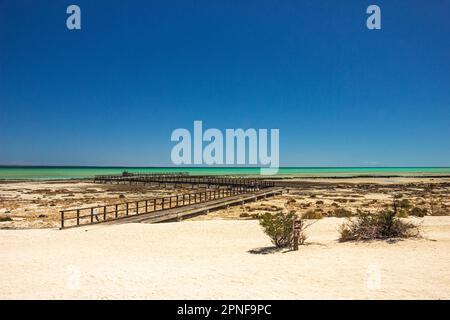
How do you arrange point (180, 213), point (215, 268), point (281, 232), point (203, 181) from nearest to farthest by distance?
1. point (215, 268)
2. point (281, 232)
3. point (180, 213)
4. point (203, 181)

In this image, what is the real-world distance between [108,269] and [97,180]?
7792 cm

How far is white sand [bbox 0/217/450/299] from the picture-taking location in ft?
25.0

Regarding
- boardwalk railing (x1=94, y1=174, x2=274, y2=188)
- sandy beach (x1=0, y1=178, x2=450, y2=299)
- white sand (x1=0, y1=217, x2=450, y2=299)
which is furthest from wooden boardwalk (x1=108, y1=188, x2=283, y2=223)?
boardwalk railing (x1=94, y1=174, x2=274, y2=188)

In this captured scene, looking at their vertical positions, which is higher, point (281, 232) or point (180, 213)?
point (281, 232)

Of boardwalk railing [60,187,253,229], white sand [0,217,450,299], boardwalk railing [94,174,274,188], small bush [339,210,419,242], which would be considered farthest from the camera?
boardwalk railing [94,174,274,188]

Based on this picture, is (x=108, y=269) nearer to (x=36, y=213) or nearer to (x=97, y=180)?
(x=36, y=213)

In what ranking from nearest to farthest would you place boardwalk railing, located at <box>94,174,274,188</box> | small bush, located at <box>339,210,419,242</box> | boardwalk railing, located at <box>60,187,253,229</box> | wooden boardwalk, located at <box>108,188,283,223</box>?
small bush, located at <box>339,210,419,242</box> < boardwalk railing, located at <box>60,187,253,229</box> < wooden boardwalk, located at <box>108,188,283,223</box> < boardwalk railing, located at <box>94,174,274,188</box>

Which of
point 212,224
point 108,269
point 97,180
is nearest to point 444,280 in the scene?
point 108,269

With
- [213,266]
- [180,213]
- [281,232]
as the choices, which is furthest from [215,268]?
[180,213]

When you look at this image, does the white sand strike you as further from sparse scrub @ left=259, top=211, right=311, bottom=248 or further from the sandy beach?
sparse scrub @ left=259, top=211, right=311, bottom=248

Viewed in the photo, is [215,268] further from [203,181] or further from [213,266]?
[203,181]

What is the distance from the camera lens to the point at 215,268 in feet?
32.4

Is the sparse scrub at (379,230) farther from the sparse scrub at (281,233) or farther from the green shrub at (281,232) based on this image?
the green shrub at (281,232)
